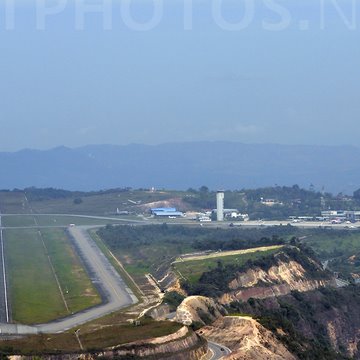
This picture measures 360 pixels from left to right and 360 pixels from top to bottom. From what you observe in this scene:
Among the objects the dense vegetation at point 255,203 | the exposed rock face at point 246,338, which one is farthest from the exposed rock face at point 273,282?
the dense vegetation at point 255,203

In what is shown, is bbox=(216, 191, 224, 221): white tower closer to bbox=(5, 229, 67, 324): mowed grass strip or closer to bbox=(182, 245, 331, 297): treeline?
bbox=(5, 229, 67, 324): mowed grass strip

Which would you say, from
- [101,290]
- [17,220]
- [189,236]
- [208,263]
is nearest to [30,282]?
[101,290]

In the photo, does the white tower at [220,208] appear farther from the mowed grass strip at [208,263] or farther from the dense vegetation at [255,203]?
the mowed grass strip at [208,263]

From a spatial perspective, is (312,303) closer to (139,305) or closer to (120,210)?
(139,305)

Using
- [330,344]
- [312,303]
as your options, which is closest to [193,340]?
[330,344]

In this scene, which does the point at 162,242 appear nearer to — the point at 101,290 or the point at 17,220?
the point at 17,220

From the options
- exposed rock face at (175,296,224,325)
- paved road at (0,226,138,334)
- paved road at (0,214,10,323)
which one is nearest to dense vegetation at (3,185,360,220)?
paved road at (0,226,138,334)
